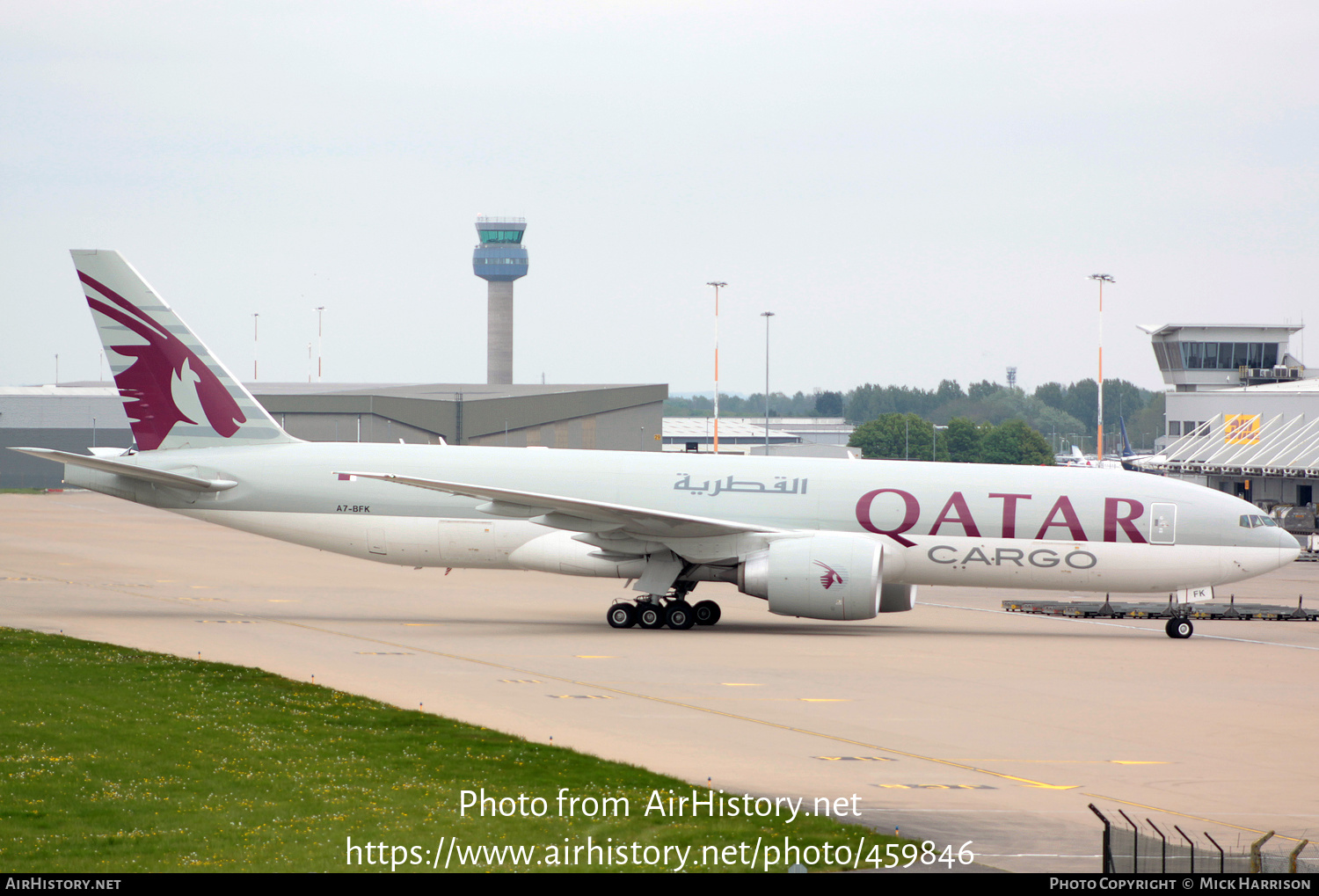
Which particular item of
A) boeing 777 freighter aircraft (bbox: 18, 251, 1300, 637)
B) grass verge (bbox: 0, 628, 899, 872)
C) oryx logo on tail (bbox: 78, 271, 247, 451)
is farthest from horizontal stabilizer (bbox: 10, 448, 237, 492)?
grass verge (bbox: 0, 628, 899, 872)

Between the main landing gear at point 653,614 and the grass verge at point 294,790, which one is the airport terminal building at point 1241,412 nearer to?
the main landing gear at point 653,614

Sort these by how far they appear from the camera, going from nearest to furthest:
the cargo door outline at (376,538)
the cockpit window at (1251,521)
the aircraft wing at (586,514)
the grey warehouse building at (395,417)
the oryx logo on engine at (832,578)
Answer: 1. the oryx logo on engine at (832,578)
2. the aircraft wing at (586,514)
3. the cockpit window at (1251,521)
4. the cargo door outline at (376,538)
5. the grey warehouse building at (395,417)

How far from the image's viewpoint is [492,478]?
30297 mm

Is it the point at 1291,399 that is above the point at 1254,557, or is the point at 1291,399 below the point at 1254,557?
above

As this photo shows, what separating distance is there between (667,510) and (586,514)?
7.61ft

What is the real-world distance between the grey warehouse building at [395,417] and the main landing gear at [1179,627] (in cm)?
5843

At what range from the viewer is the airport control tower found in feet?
538

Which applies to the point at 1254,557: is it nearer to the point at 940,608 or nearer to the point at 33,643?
the point at 940,608

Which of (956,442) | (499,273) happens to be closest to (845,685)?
(956,442)

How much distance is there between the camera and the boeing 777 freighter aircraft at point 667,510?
28.5 meters

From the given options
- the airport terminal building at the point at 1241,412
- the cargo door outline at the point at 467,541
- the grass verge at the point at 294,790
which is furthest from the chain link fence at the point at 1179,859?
the airport terminal building at the point at 1241,412

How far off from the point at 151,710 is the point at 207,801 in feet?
17.1

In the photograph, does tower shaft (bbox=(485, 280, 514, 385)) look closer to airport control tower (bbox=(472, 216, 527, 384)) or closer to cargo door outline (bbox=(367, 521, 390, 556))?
airport control tower (bbox=(472, 216, 527, 384))
